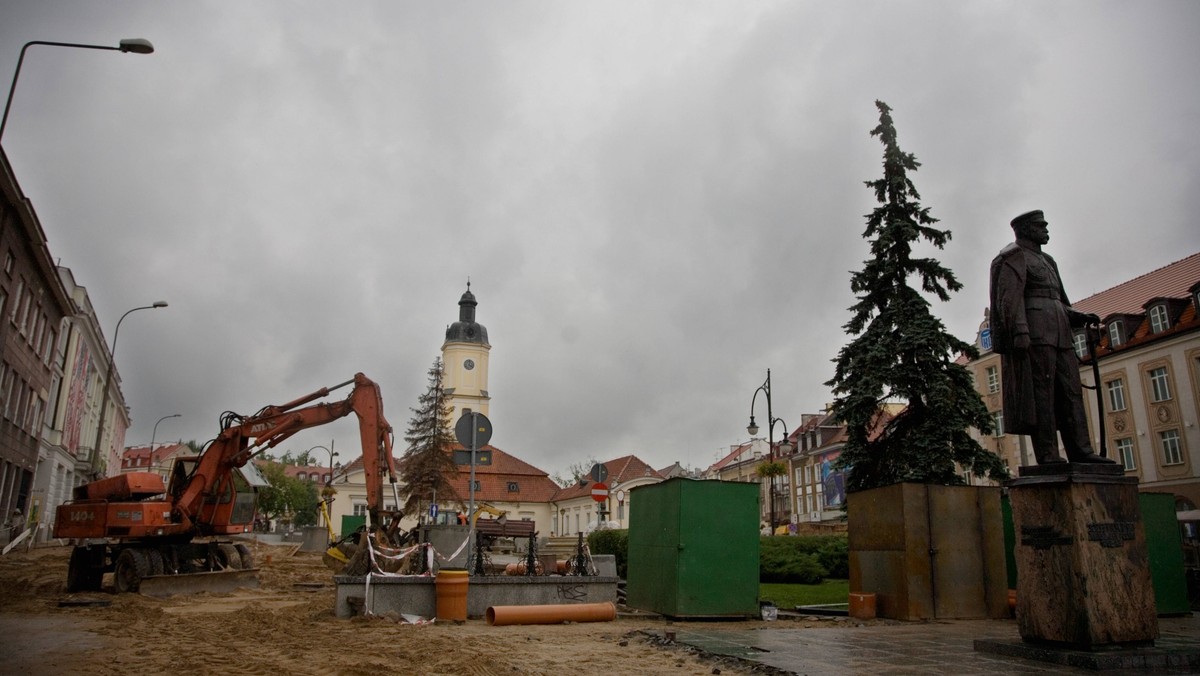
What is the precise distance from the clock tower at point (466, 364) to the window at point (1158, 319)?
62180mm

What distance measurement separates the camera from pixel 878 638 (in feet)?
30.2

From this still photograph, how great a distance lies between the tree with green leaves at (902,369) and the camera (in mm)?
21141

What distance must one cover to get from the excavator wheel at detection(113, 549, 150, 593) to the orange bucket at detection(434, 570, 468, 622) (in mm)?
9630

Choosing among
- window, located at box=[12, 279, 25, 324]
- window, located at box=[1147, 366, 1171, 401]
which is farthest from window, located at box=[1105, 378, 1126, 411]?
window, located at box=[12, 279, 25, 324]

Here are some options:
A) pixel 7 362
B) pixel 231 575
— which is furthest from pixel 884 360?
pixel 7 362

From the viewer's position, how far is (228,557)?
20938 mm

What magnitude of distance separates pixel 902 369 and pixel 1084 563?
607 inches

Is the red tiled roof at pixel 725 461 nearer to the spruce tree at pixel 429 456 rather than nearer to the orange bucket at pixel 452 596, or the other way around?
the spruce tree at pixel 429 456

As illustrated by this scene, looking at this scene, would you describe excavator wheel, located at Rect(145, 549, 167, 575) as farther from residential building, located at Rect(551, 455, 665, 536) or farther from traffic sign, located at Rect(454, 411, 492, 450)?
residential building, located at Rect(551, 455, 665, 536)

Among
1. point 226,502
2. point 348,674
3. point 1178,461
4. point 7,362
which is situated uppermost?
point 7,362

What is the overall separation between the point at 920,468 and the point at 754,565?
10.3 metres

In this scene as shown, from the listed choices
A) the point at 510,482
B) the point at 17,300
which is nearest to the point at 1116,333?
the point at 17,300

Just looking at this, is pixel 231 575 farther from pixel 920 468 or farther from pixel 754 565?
pixel 920 468

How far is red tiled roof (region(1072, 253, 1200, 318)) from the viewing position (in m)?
39.2
